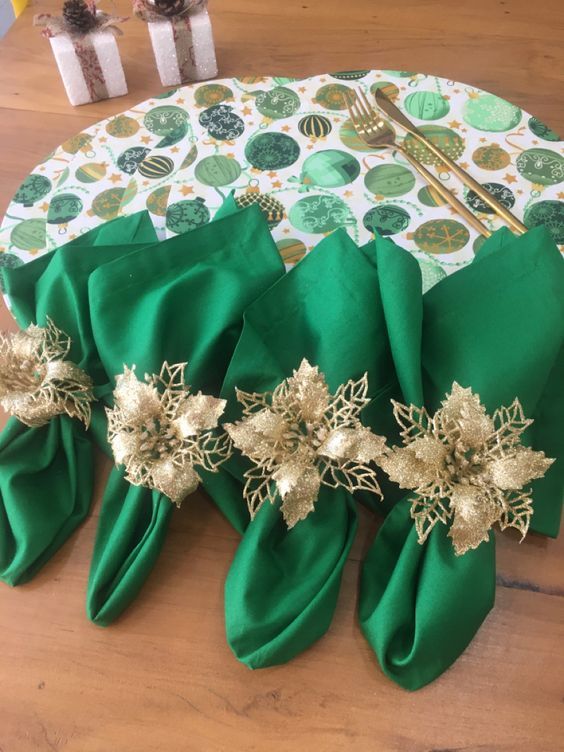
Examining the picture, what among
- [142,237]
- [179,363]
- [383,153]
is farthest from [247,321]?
[383,153]

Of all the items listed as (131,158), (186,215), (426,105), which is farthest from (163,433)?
(426,105)

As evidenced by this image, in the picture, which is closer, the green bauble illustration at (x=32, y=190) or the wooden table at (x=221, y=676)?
the wooden table at (x=221, y=676)

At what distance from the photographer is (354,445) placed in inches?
15.5

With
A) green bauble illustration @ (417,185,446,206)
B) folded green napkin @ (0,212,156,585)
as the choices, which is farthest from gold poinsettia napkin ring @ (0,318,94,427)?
green bauble illustration @ (417,185,446,206)

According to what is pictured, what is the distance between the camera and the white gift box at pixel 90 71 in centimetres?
70

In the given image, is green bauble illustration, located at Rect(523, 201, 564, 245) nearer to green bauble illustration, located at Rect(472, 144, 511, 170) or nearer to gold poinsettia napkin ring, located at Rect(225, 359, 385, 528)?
green bauble illustration, located at Rect(472, 144, 511, 170)

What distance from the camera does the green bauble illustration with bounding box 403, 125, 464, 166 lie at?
2.09 ft

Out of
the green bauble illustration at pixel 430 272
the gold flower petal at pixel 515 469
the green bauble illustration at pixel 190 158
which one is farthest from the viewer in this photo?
the green bauble illustration at pixel 190 158

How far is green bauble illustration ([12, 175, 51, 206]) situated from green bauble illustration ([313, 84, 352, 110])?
297 mm

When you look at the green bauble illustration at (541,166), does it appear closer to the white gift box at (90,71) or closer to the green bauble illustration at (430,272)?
the green bauble illustration at (430,272)

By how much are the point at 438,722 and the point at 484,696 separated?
3 cm

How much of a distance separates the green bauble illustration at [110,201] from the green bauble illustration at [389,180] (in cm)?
23

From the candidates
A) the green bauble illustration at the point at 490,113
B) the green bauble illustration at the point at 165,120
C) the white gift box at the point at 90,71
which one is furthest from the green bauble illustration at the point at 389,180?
the white gift box at the point at 90,71

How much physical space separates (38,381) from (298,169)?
331mm
